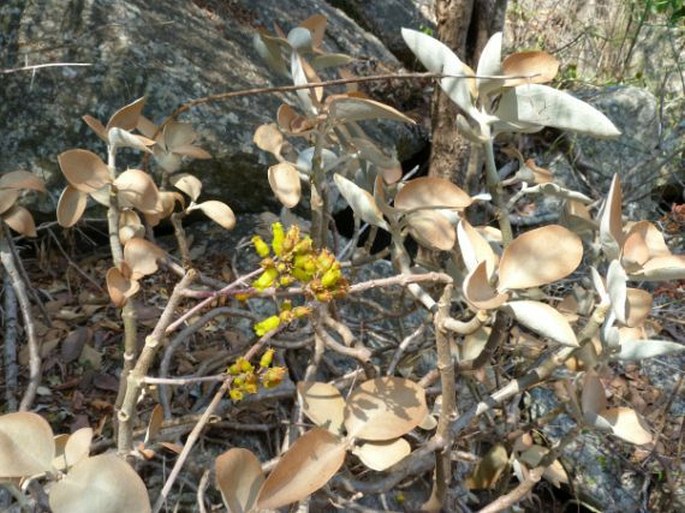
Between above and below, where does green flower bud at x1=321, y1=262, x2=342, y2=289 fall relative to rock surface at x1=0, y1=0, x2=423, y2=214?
above

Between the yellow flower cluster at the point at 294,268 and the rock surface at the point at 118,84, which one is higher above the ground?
the yellow flower cluster at the point at 294,268

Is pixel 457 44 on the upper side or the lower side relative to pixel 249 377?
upper

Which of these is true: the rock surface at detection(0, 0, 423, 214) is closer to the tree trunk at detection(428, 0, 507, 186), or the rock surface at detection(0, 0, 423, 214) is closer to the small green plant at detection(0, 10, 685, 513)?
the tree trunk at detection(428, 0, 507, 186)

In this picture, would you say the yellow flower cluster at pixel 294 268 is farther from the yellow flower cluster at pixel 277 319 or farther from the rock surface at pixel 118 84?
the rock surface at pixel 118 84

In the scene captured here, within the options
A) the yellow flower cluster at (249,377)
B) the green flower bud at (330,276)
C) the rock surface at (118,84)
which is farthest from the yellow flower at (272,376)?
the rock surface at (118,84)

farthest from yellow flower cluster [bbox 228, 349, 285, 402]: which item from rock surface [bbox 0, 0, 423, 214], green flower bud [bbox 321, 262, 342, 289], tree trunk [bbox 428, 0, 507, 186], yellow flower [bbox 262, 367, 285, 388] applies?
rock surface [bbox 0, 0, 423, 214]

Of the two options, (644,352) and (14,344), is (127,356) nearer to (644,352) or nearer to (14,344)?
(14,344)

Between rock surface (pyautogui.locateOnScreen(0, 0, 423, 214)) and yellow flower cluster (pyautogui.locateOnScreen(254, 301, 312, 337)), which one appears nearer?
yellow flower cluster (pyautogui.locateOnScreen(254, 301, 312, 337))

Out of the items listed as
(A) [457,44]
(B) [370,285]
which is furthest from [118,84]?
(B) [370,285]

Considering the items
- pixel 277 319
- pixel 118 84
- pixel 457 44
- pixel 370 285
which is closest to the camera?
pixel 277 319

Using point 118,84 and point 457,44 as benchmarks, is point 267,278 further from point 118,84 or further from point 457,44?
point 118,84

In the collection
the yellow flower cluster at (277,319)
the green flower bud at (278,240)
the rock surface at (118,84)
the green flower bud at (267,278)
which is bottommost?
the rock surface at (118,84)

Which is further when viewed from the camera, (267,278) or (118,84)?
(118,84)

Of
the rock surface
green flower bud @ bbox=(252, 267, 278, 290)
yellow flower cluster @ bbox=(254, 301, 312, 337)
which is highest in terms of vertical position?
green flower bud @ bbox=(252, 267, 278, 290)
